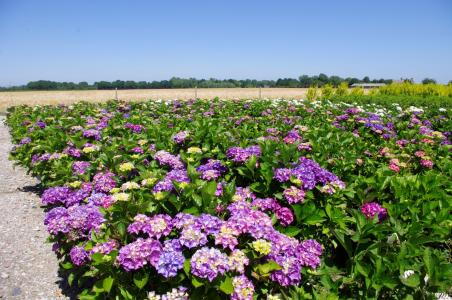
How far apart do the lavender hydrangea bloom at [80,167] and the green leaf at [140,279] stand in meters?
2.42

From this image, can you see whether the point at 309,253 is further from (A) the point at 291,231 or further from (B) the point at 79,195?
(B) the point at 79,195

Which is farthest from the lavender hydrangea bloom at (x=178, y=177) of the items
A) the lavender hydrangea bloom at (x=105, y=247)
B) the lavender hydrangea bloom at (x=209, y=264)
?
the lavender hydrangea bloom at (x=209, y=264)

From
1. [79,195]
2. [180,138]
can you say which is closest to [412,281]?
[79,195]

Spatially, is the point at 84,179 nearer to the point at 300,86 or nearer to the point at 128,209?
the point at 128,209

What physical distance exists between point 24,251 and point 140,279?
8.21ft

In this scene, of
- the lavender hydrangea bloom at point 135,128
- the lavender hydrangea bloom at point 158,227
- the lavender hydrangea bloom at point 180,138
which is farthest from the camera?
the lavender hydrangea bloom at point 135,128

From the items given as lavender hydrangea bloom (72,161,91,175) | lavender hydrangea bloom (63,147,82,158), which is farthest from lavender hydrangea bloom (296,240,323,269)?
lavender hydrangea bloom (63,147,82,158)

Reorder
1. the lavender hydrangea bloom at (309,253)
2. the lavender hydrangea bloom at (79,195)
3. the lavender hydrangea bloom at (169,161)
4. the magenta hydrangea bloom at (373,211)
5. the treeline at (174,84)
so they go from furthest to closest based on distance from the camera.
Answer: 1. the treeline at (174,84)
2. the lavender hydrangea bloom at (169,161)
3. the lavender hydrangea bloom at (79,195)
4. the magenta hydrangea bloom at (373,211)
5. the lavender hydrangea bloom at (309,253)

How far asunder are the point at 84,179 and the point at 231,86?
68.8 metres

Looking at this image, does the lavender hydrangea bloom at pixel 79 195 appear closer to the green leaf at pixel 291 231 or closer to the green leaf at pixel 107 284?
the green leaf at pixel 107 284

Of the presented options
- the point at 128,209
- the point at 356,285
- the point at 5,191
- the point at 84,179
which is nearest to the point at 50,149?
the point at 5,191

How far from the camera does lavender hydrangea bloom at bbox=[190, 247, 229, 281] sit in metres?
2.26

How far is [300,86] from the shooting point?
2815 inches

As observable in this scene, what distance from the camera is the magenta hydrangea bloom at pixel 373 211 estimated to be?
3.39 meters
